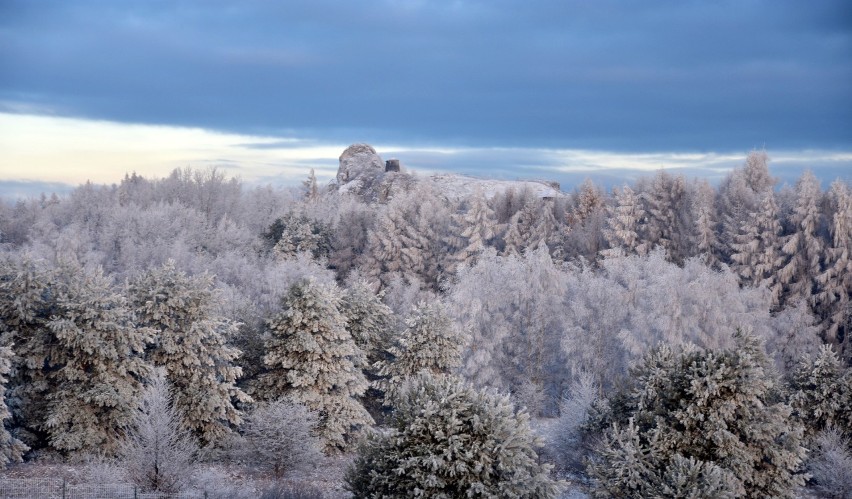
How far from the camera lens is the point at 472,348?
151 feet

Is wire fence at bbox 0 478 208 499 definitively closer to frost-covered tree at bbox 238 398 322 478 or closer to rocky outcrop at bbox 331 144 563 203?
frost-covered tree at bbox 238 398 322 478

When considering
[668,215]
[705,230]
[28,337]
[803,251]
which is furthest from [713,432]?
[668,215]

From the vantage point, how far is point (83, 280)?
97.7 ft

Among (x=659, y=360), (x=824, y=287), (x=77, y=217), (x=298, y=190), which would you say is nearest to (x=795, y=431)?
(x=659, y=360)

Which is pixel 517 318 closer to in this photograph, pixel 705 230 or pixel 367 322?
pixel 367 322

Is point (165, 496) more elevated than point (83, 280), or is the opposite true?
point (83, 280)

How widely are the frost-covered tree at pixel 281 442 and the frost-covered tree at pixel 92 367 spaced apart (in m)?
4.36

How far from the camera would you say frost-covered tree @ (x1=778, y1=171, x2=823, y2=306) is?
52219 millimetres

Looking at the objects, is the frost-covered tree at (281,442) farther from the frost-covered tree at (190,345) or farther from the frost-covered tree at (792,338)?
the frost-covered tree at (792,338)

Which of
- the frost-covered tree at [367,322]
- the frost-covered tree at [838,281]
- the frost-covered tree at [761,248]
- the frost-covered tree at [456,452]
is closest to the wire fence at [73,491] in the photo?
the frost-covered tree at [456,452]

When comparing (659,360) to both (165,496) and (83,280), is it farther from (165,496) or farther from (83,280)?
(83,280)

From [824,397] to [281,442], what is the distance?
20958 millimetres

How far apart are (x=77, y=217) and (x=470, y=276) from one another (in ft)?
173

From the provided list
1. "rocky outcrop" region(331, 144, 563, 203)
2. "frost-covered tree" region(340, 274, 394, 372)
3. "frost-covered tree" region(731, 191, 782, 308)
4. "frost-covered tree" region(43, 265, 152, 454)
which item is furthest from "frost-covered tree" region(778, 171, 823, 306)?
"rocky outcrop" region(331, 144, 563, 203)
